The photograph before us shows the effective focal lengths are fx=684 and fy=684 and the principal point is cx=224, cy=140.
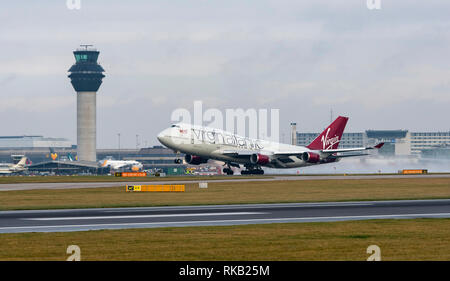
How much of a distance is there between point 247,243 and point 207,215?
1284 centimetres

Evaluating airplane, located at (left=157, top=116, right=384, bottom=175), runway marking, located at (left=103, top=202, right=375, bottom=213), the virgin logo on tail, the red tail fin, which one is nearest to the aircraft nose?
airplane, located at (left=157, top=116, right=384, bottom=175)

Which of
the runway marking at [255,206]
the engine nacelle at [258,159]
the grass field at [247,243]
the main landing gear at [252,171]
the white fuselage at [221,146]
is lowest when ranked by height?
the runway marking at [255,206]

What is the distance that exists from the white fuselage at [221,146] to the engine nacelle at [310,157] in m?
0.99

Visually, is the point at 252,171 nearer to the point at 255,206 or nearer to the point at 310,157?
the point at 310,157

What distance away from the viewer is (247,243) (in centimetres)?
2334

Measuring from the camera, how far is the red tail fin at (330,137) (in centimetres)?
10388

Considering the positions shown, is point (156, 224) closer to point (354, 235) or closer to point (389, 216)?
point (354, 235)

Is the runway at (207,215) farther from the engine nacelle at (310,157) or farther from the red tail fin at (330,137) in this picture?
the red tail fin at (330,137)

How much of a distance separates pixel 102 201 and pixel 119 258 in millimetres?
29535

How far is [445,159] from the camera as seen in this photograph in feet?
474

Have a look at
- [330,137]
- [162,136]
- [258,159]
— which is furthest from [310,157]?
[162,136]

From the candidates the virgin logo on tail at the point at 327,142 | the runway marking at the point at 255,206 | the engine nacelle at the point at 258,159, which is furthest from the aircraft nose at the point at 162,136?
the runway marking at the point at 255,206

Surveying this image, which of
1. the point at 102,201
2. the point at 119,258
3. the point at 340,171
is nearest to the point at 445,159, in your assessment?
the point at 340,171

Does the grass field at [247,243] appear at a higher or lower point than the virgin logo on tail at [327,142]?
lower
